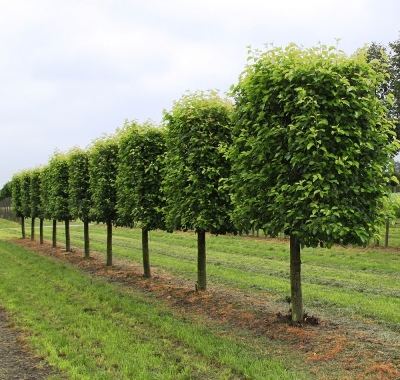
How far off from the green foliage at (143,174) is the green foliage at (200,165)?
213 centimetres

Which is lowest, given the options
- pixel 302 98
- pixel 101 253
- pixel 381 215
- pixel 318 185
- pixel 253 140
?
pixel 101 253

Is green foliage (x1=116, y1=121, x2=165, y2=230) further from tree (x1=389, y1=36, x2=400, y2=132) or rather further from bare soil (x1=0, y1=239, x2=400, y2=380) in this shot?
tree (x1=389, y1=36, x2=400, y2=132)

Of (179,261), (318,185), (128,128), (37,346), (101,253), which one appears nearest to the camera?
(318,185)

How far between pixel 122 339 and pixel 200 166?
16.1ft

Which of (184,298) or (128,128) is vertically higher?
(128,128)

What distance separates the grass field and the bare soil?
0.05 m

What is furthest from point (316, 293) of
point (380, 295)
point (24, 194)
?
point (24, 194)

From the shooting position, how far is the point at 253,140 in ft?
27.4

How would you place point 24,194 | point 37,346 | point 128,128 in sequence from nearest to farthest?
point 37,346
point 128,128
point 24,194

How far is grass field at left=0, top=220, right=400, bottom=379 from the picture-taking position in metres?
6.60

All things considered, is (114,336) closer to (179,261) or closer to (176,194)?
(176,194)

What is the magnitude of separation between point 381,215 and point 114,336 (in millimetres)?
5680

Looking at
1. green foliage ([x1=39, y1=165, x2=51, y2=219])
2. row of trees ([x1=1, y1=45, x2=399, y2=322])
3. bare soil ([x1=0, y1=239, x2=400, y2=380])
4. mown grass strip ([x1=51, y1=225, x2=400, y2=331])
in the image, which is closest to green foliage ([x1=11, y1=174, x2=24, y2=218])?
green foliage ([x1=39, y1=165, x2=51, y2=219])

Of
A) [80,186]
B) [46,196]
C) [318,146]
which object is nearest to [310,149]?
[318,146]
